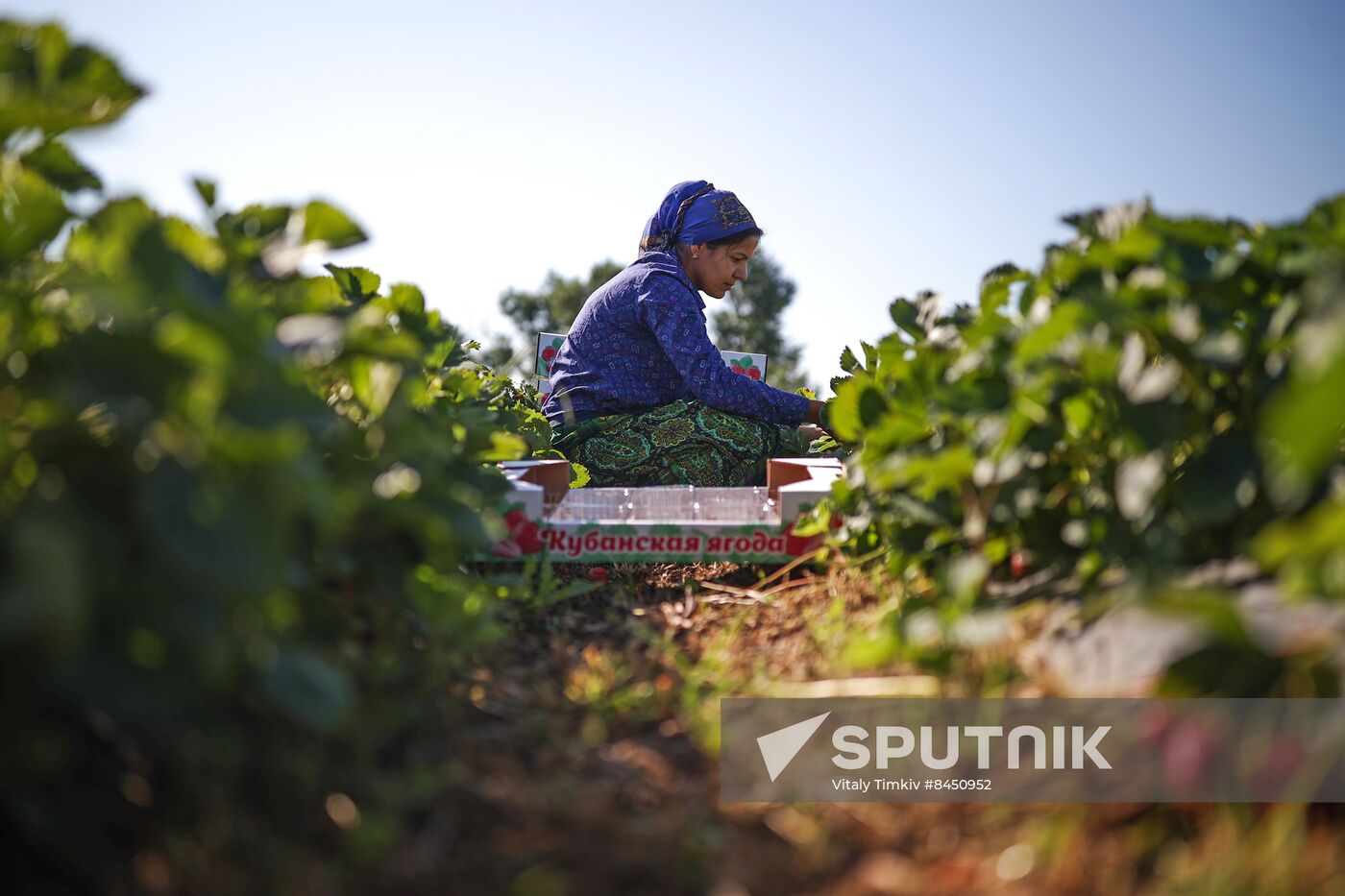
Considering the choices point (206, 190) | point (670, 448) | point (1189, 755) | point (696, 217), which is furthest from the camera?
point (696, 217)

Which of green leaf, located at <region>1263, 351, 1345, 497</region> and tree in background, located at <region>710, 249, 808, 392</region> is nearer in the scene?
green leaf, located at <region>1263, 351, 1345, 497</region>

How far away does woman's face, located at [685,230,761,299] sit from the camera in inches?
174

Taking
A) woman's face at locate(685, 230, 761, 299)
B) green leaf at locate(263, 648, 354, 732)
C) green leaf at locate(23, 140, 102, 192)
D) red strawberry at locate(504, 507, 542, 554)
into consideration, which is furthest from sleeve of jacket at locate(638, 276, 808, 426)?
green leaf at locate(263, 648, 354, 732)

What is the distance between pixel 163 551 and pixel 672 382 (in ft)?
10.9

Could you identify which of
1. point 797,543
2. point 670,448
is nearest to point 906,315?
point 797,543

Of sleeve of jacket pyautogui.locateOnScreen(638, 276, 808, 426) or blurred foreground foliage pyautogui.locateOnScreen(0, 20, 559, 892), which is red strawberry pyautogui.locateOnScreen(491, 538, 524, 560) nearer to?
blurred foreground foliage pyautogui.locateOnScreen(0, 20, 559, 892)

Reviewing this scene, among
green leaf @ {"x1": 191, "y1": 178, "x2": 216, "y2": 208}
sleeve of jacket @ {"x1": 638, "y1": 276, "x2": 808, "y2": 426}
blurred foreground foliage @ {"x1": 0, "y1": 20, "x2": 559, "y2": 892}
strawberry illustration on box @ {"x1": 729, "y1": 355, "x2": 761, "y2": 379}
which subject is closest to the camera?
blurred foreground foliage @ {"x1": 0, "y1": 20, "x2": 559, "y2": 892}

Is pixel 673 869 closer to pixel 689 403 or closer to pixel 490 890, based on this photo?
pixel 490 890

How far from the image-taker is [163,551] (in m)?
0.90

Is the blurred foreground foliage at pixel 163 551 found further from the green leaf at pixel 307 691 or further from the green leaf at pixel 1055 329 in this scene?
the green leaf at pixel 1055 329

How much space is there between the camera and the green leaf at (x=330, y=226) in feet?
4.57

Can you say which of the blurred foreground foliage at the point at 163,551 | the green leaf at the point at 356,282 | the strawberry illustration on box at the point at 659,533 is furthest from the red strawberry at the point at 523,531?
the blurred foreground foliage at the point at 163,551

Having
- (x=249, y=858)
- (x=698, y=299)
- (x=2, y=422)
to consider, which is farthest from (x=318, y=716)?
(x=698, y=299)

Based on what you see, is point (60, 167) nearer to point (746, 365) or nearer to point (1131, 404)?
point (1131, 404)
